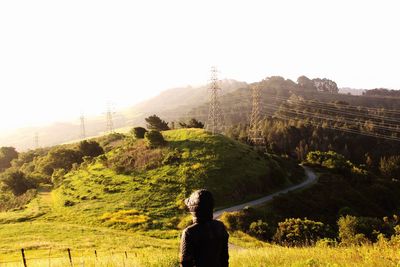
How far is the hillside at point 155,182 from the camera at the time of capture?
160 feet

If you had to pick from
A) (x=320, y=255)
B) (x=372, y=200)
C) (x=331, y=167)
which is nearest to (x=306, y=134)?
(x=331, y=167)

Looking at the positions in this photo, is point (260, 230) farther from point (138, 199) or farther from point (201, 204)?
point (201, 204)

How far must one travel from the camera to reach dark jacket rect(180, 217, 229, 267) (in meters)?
6.47

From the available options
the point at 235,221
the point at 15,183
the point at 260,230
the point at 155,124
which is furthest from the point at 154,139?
the point at 260,230

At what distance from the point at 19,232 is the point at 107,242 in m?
12.8

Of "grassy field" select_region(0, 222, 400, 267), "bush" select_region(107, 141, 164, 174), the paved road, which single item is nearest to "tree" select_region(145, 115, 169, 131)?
"bush" select_region(107, 141, 164, 174)

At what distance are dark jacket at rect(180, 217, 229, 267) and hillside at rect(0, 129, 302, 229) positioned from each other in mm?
38913

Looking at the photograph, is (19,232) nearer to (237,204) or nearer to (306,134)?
(237,204)

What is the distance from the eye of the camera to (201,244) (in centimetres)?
652

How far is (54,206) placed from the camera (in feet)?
180

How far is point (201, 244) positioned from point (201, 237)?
126 mm

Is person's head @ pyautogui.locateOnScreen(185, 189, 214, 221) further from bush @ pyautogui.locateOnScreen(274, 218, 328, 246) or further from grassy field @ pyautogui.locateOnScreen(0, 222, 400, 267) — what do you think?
bush @ pyautogui.locateOnScreen(274, 218, 328, 246)

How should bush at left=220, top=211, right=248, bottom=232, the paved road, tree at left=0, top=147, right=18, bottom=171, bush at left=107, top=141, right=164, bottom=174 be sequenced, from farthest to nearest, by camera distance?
tree at left=0, top=147, right=18, bottom=171 → bush at left=107, top=141, right=164, bottom=174 → the paved road → bush at left=220, top=211, right=248, bottom=232

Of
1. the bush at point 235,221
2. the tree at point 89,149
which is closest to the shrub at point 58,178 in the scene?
the tree at point 89,149
